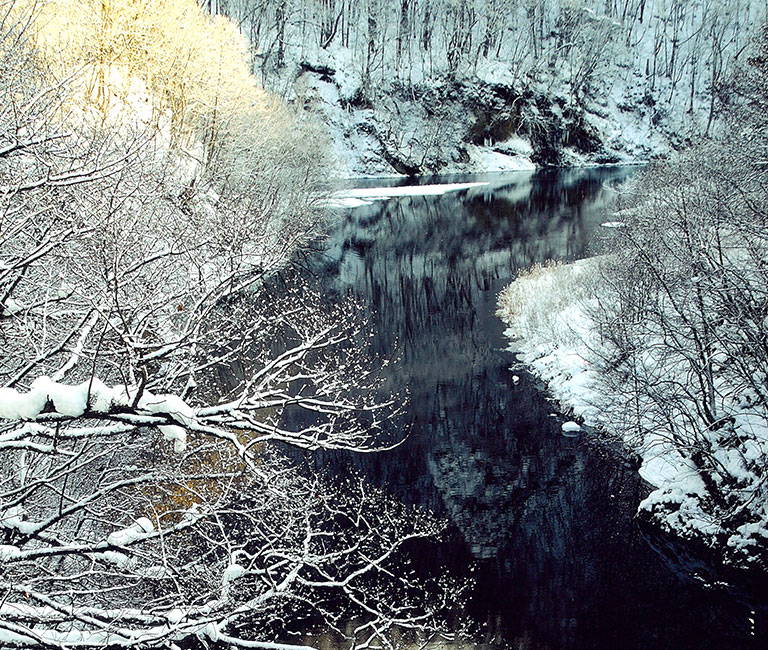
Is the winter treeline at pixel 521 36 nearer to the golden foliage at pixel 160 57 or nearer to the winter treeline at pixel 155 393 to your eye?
the golden foliage at pixel 160 57

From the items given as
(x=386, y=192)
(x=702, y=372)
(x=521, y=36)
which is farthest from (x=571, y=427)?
(x=521, y=36)

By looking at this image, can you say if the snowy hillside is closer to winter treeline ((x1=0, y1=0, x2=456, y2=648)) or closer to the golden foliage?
the golden foliage

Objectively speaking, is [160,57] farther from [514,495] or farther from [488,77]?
[488,77]

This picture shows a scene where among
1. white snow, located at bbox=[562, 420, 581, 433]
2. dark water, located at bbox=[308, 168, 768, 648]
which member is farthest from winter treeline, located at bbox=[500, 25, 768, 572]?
dark water, located at bbox=[308, 168, 768, 648]

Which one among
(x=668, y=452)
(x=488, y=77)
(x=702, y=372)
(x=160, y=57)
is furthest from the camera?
(x=488, y=77)

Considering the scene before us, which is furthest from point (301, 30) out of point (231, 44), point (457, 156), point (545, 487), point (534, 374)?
point (545, 487)

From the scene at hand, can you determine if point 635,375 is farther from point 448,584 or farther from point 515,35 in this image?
point 515,35

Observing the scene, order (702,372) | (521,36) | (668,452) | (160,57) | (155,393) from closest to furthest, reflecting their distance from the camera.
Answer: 1. (155,393)
2. (702,372)
3. (668,452)
4. (160,57)
5. (521,36)
